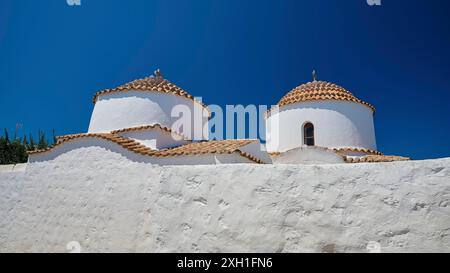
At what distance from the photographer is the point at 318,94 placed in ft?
40.7

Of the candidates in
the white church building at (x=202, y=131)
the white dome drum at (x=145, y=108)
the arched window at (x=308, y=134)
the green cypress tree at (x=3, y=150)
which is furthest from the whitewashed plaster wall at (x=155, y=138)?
the green cypress tree at (x=3, y=150)

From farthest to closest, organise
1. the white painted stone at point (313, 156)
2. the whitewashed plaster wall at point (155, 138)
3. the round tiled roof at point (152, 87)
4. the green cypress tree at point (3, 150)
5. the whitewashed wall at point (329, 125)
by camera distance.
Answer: the green cypress tree at point (3, 150)
the whitewashed wall at point (329, 125)
the white painted stone at point (313, 156)
the round tiled roof at point (152, 87)
the whitewashed plaster wall at point (155, 138)

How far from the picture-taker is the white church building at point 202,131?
284 inches

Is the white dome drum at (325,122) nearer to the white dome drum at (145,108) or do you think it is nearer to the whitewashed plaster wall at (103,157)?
the white dome drum at (145,108)

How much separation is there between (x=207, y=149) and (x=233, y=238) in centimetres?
284

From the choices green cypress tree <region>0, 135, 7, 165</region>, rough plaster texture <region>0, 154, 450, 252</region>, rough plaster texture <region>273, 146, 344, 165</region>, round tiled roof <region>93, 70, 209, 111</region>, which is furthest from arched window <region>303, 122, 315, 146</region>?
green cypress tree <region>0, 135, 7, 165</region>

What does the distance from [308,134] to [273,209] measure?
27.1 feet

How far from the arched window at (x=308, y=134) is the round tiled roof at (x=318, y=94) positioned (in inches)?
38.3

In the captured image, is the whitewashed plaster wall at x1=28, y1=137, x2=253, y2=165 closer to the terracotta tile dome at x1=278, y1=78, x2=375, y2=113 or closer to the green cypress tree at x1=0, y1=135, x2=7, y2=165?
the terracotta tile dome at x1=278, y1=78, x2=375, y2=113

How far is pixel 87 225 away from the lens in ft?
22.7

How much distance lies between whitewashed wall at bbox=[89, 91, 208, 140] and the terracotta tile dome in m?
4.45
